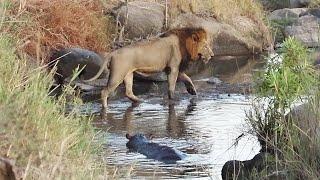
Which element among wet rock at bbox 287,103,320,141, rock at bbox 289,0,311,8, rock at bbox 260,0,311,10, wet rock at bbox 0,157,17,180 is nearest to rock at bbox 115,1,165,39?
rock at bbox 260,0,311,10

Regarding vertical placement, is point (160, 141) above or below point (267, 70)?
below

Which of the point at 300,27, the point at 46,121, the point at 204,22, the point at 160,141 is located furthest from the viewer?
the point at 300,27

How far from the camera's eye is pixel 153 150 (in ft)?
33.2

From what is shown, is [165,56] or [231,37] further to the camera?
[231,37]

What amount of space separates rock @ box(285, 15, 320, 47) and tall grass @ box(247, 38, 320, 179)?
13296 millimetres

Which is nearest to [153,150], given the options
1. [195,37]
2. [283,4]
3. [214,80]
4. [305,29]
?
[195,37]

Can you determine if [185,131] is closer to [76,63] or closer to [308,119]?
[308,119]

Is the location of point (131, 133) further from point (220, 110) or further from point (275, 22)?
point (275, 22)

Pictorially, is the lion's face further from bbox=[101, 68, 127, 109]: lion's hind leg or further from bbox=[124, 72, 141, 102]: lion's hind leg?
bbox=[101, 68, 127, 109]: lion's hind leg

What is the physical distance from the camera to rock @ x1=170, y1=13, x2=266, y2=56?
21672 millimetres

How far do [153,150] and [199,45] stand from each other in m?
5.08

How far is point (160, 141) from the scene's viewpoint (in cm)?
1095

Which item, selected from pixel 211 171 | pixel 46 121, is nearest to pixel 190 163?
pixel 211 171

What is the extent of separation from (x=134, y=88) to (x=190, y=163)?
6.67m
